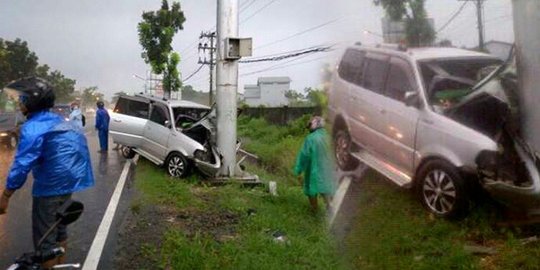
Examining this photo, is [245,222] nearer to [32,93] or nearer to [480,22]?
[32,93]

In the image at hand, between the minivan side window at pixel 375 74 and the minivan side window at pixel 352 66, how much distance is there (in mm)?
16

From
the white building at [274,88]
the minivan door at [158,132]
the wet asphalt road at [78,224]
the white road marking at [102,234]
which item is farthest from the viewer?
the minivan door at [158,132]

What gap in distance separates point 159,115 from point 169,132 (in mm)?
691

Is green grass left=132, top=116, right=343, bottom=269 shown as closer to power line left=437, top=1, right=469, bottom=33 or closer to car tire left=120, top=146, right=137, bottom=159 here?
power line left=437, top=1, right=469, bottom=33

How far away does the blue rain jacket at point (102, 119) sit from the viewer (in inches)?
529

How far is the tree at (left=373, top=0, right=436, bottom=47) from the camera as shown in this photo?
0.75 meters

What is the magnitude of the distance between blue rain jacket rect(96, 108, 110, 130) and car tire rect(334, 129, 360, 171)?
13150 mm

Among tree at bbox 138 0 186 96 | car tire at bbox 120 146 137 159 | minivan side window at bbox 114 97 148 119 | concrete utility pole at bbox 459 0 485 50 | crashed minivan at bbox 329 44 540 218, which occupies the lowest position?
car tire at bbox 120 146 137 159

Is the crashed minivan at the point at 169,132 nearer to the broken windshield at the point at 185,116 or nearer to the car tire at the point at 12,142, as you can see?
the broken windshield at the point at 185,116

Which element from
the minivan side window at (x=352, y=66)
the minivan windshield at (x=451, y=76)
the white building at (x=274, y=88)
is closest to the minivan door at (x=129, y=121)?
Result: the white building at (x=274, y=88)

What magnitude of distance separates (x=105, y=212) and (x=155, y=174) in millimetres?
3260

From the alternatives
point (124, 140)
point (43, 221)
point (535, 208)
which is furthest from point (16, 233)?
point (535, 208)

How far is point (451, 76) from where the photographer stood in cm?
75

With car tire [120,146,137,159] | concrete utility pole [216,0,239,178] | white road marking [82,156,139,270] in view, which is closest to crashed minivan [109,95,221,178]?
concrete utility pole [216,0,239,178]
